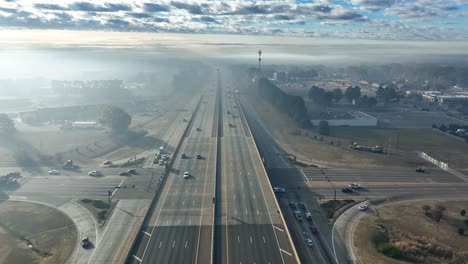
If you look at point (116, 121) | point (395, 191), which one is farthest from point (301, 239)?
point (116, 121)

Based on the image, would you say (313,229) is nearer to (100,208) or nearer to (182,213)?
(182,213)

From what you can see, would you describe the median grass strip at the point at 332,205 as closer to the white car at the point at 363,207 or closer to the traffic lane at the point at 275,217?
the white car at the point at 363,207

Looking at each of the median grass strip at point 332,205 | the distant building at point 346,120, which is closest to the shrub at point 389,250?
the median grass strip at point 332,205

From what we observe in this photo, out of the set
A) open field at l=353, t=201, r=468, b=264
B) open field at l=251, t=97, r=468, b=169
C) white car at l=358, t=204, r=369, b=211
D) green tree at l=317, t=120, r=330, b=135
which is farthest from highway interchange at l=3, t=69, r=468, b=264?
green tree at l=317, t=120, r=330, b=135

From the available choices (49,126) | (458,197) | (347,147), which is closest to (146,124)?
(49,126)

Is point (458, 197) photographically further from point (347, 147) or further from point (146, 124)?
point (146, 124)

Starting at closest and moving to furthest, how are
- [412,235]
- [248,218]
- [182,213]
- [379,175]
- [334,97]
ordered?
[248,218], [412,235], [182,213], [379,175], [334,97]
